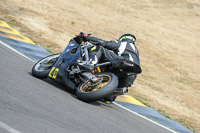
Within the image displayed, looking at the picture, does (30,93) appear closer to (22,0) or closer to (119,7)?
(22,0)

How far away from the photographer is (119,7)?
3216 cm

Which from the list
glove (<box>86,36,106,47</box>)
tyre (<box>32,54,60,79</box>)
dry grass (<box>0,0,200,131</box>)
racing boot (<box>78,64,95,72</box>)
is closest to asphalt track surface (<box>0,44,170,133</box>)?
tyre (<box>32,54,60,79</box>)

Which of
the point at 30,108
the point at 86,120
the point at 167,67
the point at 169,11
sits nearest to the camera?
the point at 30,108

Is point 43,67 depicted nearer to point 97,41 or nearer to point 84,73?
point 84,73

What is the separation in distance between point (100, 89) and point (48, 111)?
4.47 ft

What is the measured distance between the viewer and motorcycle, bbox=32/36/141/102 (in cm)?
623

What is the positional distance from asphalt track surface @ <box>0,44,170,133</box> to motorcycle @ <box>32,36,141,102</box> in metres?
0.18

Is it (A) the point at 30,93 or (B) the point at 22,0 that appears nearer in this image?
(A) the point at 30,93

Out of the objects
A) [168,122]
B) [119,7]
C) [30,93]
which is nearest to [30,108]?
[30,93]

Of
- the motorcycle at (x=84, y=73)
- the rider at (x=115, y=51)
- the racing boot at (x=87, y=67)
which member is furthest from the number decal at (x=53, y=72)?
the rider at (x=115, y=51)

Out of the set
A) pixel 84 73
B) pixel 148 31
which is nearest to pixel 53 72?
pixel 84 73

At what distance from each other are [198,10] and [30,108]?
119 ft

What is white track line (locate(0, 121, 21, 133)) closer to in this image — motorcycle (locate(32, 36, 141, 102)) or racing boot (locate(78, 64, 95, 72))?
motorcycle (locate(32, 36, 141, 102))

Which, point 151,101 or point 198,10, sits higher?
point 198,10
